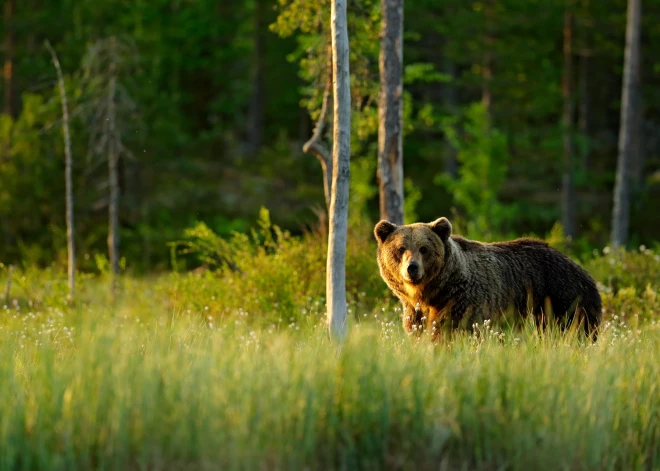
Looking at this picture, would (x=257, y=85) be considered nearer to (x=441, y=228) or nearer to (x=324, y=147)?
(x=324, y=147)

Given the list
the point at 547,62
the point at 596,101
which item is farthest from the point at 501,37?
the point at 596,101

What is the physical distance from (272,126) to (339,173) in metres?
32.2

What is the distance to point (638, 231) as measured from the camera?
32.0 meters

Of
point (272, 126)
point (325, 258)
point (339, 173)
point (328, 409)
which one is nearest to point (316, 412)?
point (328, 409)

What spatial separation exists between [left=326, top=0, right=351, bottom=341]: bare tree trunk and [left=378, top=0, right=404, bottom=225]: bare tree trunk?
155 inches

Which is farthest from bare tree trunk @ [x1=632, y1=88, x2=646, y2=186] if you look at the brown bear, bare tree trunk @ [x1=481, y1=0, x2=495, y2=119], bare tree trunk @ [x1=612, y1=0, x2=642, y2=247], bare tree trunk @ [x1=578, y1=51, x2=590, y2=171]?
the brown bear

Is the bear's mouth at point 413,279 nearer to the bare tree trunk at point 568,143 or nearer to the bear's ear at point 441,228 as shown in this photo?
the bear's ear at point 441,228

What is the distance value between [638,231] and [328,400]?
92.0 ft

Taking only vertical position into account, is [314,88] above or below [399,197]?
above

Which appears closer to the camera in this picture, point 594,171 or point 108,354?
point 108,354

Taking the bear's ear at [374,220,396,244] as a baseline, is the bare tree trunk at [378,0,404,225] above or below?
above

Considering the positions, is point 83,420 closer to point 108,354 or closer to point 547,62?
point 108,354

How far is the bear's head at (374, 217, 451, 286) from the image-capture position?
28.7 feet

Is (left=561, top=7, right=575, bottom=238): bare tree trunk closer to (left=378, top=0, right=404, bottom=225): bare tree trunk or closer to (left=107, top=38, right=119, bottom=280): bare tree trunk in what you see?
(left=107, top=38, right=119, bottom=280): bare tree trunk
